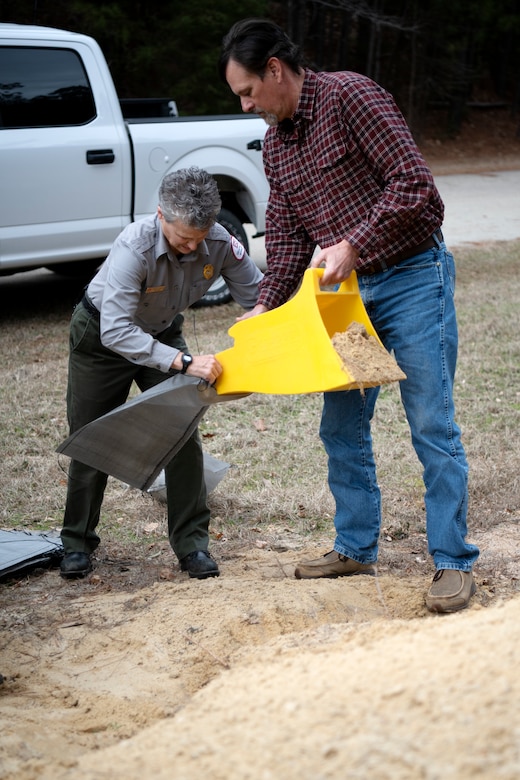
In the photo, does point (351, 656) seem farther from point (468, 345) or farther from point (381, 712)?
point (468, 345)

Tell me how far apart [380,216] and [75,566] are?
7.29 feet

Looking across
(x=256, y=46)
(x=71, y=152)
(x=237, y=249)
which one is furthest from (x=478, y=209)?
(x=256, y=46)

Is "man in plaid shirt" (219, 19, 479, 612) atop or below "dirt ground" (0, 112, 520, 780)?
atop

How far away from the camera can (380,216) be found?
3.21 metres

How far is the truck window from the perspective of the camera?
25.2ft

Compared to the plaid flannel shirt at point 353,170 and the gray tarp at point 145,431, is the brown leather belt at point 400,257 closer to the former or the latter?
the plaid flannel shirt at point 353,170

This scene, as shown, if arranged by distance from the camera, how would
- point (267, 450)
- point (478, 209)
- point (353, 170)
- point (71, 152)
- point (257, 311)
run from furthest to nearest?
1. point (478, 209)
2. point (71, 152)
3. point (267, 450)
4. point (257, 311)
5. point (353, 170)

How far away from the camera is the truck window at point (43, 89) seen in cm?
768

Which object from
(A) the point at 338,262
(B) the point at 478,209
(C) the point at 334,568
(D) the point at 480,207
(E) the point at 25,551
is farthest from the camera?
(D) the point at 480,207

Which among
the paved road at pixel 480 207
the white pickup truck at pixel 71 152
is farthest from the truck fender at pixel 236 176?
the paved road at pixel 480 207

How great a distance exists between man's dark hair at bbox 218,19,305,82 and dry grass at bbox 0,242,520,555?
244 cm

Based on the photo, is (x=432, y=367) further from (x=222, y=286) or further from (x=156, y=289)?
(x=222, y=286)

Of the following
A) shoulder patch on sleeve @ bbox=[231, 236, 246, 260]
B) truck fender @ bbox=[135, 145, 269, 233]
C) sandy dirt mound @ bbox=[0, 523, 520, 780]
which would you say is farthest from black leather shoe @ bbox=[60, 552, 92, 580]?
truck fender @ bbox=[135, 145, 269, 233]

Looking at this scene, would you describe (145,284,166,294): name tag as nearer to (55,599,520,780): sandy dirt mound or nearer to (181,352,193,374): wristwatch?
(181,352,193,374): wristwatch
